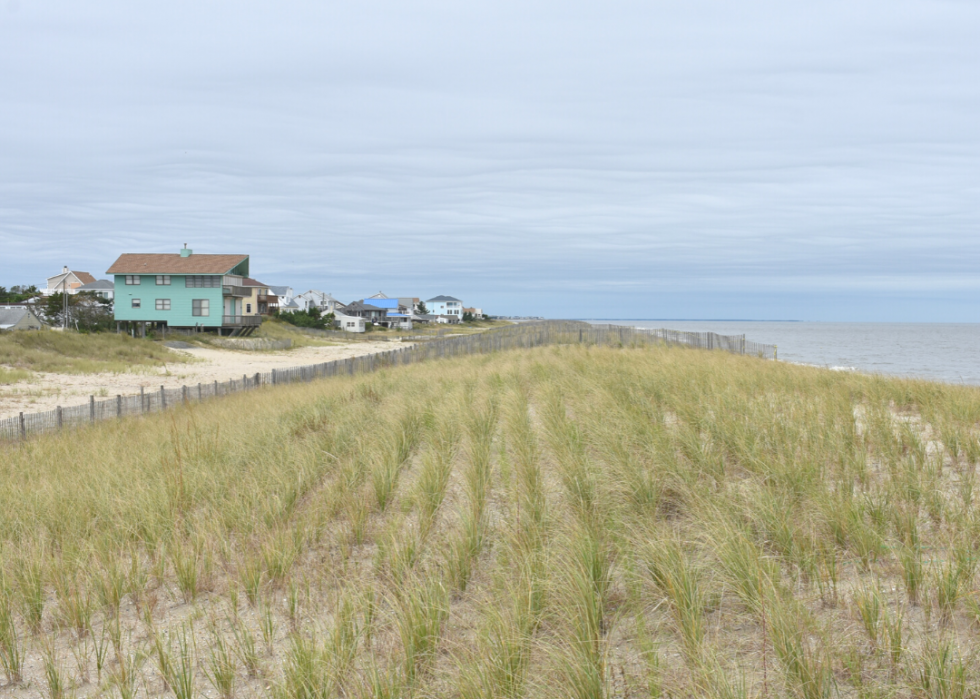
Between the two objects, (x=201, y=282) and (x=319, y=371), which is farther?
(x=201, y=282)

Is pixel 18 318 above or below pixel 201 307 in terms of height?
below

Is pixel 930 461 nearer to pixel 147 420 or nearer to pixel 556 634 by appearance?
pixel 556 634

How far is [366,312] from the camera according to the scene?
4993 inches

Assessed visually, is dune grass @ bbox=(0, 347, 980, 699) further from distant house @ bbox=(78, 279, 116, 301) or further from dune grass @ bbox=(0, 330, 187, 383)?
distant house @ bbox=(78, 279, 116, 301)

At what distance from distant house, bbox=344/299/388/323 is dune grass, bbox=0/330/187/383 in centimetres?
8502

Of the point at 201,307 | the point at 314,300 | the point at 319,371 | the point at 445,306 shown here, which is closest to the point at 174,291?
the point at 201,307

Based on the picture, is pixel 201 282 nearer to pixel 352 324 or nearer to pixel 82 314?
pixel 82 314

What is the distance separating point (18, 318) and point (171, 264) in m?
18.5

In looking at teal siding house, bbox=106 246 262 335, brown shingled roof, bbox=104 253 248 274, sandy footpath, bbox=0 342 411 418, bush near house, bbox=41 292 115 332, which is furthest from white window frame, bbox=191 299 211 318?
bush near house, bbox=41 292 115 332

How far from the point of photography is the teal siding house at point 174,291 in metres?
51.9

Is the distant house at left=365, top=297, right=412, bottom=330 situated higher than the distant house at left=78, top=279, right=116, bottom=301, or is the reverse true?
the distant house at left=78, top=279, right=116, bottom=301

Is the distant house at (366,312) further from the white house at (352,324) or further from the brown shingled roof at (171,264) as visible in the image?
the brown shingled roof at (171,264)

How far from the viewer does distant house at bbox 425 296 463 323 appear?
179375 millimetres

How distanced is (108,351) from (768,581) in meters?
37.7
